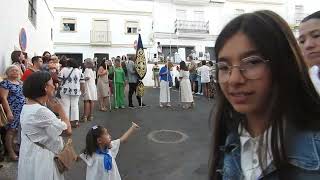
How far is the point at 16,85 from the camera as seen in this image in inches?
281

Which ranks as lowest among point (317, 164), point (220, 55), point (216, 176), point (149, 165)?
point (149, 165)

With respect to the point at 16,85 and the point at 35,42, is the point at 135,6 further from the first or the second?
the point at 16,85

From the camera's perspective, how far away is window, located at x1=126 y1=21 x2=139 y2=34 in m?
37.6

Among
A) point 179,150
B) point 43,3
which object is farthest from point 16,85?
point 43,3

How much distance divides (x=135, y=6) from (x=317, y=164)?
123 ft

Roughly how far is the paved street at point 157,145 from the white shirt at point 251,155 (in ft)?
16.4

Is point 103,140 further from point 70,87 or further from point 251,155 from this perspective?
point 70,87

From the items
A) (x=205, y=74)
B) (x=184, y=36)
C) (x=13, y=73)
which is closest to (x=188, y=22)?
(x=184, y=36)

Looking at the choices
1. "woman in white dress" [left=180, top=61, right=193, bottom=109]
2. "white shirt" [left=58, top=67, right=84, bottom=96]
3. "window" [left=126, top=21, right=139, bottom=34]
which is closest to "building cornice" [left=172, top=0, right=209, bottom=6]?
"window" [left=126, top=21, right=139, bottom=34]

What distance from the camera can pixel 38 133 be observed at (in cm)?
402

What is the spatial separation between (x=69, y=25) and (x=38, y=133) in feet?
114

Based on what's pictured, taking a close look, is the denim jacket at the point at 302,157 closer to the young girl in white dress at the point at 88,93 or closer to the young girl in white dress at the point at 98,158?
the young girl in white dress at the point at 98,158

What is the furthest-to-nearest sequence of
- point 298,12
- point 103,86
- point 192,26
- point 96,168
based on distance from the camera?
point 298,12
point 192,26
point 103,86
point 96,168

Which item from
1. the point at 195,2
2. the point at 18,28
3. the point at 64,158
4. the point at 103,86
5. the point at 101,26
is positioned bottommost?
the point at 64,158
